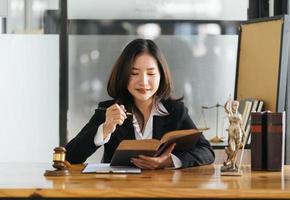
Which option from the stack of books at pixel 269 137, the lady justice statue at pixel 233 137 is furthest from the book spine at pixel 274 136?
the lady justice statue at pixel 233 137

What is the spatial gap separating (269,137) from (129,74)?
718 millimetres

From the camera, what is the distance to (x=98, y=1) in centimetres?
425

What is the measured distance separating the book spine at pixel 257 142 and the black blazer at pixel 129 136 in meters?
0.24

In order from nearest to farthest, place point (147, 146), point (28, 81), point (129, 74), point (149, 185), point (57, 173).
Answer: point (149, 185) → point (57, 173) → point (147, 146) → point (129, 74) → point (28, 81)

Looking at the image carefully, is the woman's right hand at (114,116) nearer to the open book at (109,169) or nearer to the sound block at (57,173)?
the open book at (109,169)

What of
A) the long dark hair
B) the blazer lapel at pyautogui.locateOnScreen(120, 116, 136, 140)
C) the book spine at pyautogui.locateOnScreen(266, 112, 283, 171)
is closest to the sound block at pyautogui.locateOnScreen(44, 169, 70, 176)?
the blazer lapel at pyautogui.locateOnScreen(120, 116, 136, 140)

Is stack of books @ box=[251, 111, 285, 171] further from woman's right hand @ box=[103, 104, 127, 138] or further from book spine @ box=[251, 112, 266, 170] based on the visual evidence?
woman's right hand @ box=[103, 104, 127, 138]

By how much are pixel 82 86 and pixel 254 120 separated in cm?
240

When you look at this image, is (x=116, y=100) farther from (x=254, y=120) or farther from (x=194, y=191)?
(x=194, y=191)

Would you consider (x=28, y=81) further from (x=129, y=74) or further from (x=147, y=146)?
(x=147, y=146)

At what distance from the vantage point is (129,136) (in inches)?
96.0

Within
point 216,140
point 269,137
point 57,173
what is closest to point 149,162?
point 57,173

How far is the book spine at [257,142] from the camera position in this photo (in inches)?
79.8

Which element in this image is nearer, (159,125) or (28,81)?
(159,125)
